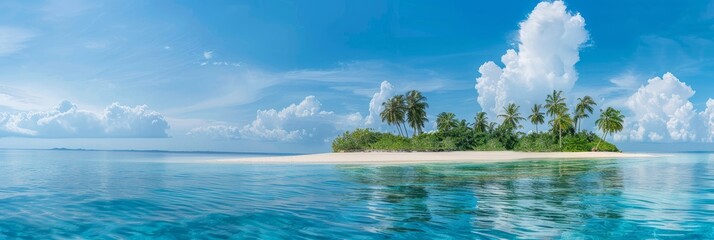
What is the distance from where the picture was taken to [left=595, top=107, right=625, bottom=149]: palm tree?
8544cm

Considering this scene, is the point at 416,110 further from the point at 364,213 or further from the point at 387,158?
the point at 364,213

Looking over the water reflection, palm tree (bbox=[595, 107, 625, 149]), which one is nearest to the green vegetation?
palm tree (bbox=[595, 107, 625, 149])

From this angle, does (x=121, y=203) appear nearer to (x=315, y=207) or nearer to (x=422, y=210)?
(x=315, y=207)

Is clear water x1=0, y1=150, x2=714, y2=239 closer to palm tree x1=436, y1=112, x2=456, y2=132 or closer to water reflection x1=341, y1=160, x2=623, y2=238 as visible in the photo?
water reflection x1=341, y1=160, x2=623, y2=238

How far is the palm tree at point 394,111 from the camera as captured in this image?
8731 cm

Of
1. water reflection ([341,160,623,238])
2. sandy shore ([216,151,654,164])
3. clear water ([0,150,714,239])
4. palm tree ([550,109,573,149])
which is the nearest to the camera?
clear water ([0,150,714,239])

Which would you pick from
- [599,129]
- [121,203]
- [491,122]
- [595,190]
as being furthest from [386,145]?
[121,203]

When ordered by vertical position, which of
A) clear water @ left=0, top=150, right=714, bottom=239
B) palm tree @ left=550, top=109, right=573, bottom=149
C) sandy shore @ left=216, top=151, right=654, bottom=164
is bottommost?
clear water @ left=0, top=150, right=714, bottom=239

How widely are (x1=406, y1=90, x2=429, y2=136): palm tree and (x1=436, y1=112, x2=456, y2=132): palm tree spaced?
372cm

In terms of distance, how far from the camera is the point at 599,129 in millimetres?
88188

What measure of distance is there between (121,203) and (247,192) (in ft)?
15.3

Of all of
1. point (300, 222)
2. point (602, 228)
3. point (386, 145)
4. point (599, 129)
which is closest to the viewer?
point (602, 228)

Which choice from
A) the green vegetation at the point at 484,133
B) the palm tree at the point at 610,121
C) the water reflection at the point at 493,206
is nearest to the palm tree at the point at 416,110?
the green vegetation at the point at 484,133

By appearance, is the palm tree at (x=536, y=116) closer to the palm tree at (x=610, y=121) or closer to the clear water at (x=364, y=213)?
the palm tree at (x=610, y=121)
